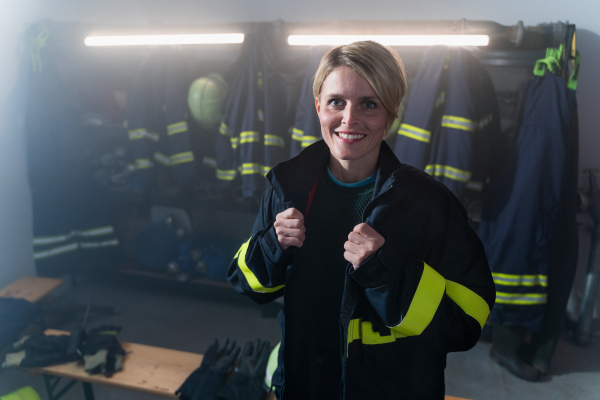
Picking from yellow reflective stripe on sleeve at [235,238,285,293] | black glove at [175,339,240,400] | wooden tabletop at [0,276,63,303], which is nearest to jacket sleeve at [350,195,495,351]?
yellow reflective stripe on sleeve at [235,238,285,293]

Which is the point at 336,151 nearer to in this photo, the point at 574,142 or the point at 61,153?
the point at 574,142

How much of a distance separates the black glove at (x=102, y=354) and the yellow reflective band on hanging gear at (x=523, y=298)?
8.28 feet

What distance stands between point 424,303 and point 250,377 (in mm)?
1547

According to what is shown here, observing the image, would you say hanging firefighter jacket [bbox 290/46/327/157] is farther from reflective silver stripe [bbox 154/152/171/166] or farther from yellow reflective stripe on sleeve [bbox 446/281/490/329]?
yellow reflective stripe on sleeve [bbox 446/281/490/329]

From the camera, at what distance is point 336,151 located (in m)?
1.23

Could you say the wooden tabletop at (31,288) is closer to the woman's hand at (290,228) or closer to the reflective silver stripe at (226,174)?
the reflective silver stripe at (226,174)

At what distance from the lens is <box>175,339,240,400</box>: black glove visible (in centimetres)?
225

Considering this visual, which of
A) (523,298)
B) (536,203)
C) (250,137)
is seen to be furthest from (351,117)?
(523,298)

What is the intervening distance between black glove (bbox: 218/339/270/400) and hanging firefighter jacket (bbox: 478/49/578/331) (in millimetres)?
1661

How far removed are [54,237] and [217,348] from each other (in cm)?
220

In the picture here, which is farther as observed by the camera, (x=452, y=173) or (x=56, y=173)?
(x=56, y=173)

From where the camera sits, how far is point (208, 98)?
3561 millimetres

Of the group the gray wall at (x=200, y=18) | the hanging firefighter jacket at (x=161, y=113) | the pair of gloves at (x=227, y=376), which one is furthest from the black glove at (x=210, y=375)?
the gray wall at (x=200, y=18)

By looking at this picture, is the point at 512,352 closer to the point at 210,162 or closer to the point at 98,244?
the point at 210,162
